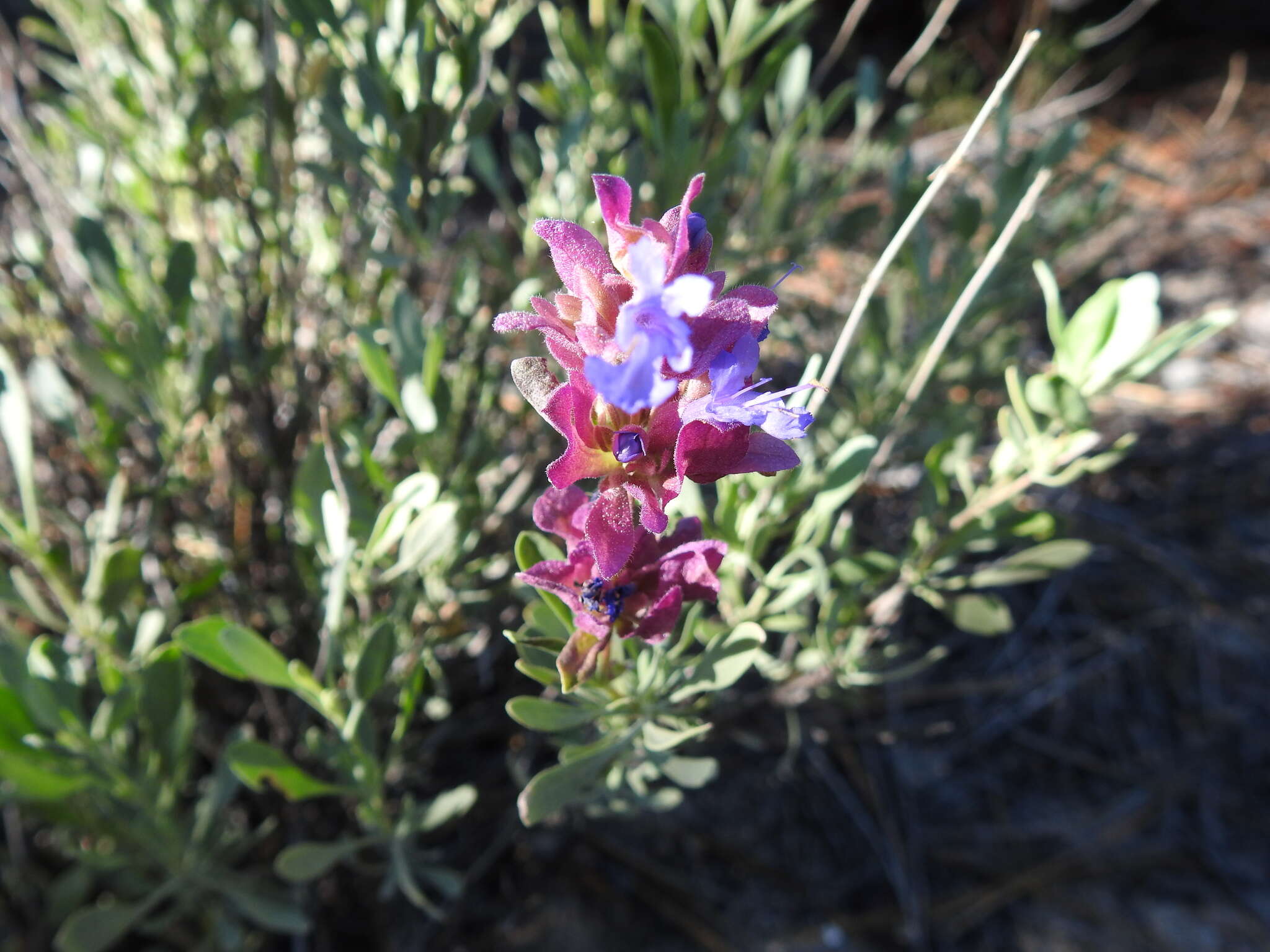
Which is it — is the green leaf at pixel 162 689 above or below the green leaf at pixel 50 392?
below

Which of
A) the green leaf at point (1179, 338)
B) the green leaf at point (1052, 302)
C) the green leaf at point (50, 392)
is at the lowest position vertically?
the green leaf at point (1179, 338)

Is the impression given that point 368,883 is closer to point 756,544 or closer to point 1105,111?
point 756,544

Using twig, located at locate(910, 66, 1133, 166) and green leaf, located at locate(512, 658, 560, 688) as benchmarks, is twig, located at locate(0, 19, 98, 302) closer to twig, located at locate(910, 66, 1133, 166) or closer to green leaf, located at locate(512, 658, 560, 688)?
green leaf, located at locate(512, 658, 560, 688)

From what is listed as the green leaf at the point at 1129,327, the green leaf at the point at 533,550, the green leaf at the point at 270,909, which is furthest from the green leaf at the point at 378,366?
the green leaf at the point at 1129,327

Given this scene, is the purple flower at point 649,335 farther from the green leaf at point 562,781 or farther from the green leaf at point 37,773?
the green leaf at point 37,773

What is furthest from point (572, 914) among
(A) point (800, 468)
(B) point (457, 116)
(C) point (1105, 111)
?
(C) point (1105, 111)

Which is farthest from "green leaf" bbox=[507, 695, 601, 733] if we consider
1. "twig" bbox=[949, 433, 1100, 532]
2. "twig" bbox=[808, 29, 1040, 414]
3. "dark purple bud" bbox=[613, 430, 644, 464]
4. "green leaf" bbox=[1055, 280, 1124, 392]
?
"green leaf" bbox=[1055, 280, 1124, 392]
